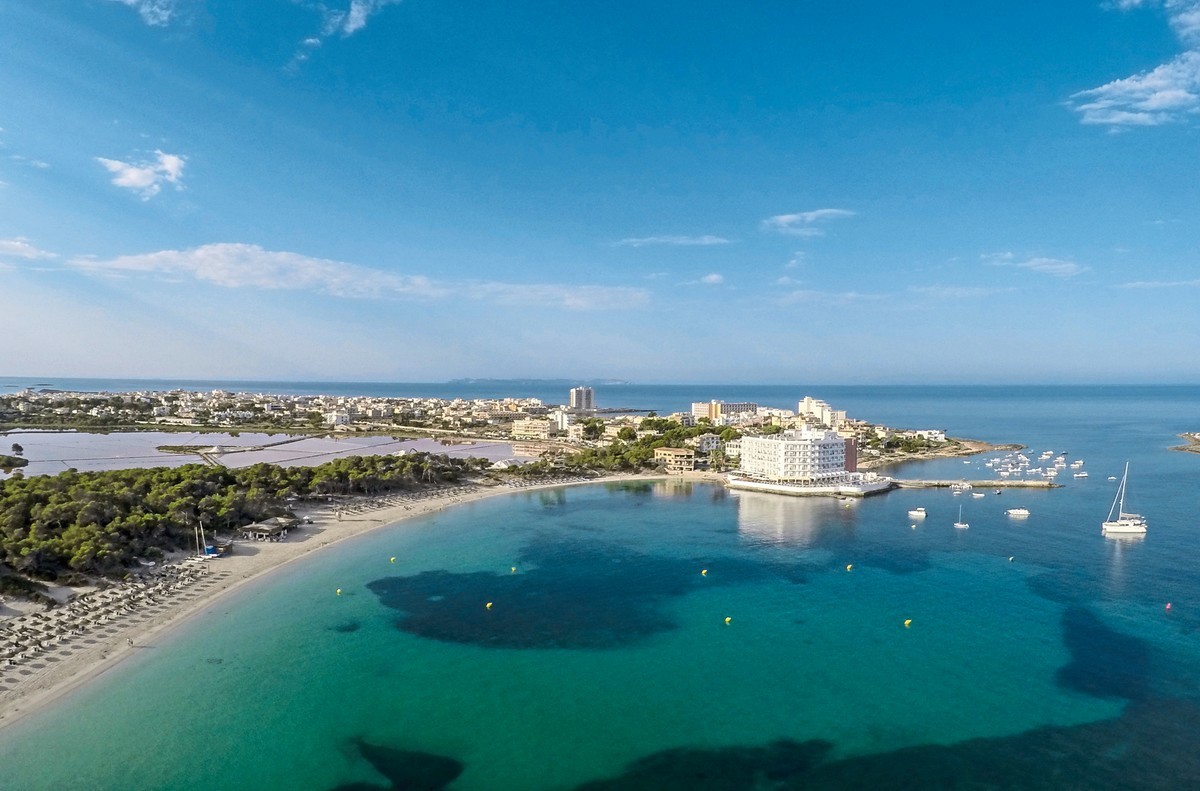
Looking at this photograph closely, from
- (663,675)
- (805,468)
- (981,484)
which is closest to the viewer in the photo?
(663,675)

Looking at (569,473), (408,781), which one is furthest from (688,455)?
(408,781)

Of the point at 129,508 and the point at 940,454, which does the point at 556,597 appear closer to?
the point at 129,508

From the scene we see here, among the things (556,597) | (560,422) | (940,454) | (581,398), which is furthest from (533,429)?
(581,398)

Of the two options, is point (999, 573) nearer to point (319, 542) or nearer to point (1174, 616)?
point (1174, 616)

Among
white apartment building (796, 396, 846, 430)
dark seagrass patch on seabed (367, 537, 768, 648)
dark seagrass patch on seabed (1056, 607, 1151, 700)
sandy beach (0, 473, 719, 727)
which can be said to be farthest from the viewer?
white apartment building (796, 396, 846, 430)

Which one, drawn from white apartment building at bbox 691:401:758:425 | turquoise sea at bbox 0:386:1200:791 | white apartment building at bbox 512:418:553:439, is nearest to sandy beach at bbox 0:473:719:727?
turquoise sea at bbox 0:386:1200:791

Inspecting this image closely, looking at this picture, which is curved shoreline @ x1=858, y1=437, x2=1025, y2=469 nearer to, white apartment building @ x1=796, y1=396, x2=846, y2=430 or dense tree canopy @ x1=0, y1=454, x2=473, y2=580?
white apartment building @ x1=796, y1=396, x2=846, y2=430
